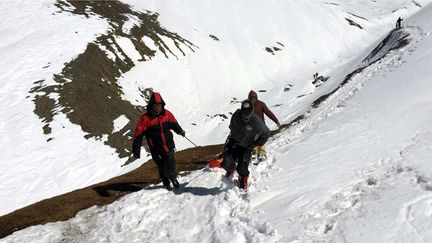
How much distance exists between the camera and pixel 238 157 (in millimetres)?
10508

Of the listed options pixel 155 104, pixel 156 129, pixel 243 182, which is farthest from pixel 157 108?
pixel 243 182

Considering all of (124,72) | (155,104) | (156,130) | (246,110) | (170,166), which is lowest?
(170,166)

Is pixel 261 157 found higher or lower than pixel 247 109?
lower

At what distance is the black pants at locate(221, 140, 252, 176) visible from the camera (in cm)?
1029

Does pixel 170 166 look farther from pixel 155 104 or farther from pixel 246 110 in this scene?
pixel 246 110

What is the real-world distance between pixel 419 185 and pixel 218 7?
9032 centimetres

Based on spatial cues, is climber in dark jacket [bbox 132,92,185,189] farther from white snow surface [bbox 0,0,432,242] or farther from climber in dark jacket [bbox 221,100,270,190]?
climber in dark jacket [bbox 221,100,270,190]

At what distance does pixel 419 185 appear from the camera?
8000mm

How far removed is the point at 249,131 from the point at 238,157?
941mm

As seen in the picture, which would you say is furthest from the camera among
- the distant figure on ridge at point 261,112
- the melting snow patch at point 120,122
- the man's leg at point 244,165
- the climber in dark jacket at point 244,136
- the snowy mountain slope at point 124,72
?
the melting snow patch at point 120,122

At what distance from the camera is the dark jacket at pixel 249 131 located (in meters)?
9.85

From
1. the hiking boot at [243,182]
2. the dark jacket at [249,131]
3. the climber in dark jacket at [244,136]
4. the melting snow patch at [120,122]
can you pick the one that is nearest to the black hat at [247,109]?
the climber in dark jacket at [244,136]

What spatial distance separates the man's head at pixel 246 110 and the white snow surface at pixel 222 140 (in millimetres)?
1940

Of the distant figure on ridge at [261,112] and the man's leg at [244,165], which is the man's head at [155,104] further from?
the distant figure on ridge at [261,112]
